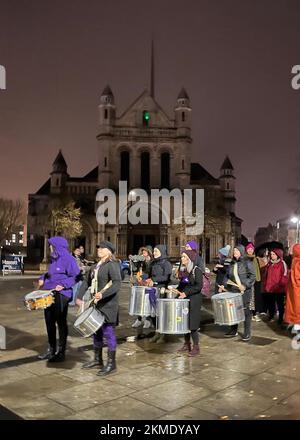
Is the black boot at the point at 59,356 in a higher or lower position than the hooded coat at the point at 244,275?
lower

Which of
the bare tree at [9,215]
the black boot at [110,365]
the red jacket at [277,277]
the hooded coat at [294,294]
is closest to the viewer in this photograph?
the black boot at [110,365]

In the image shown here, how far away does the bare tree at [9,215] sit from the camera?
60094mm

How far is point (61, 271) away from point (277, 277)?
18.1 ft

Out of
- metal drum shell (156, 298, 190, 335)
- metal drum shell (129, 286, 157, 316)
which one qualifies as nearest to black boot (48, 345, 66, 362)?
metal drum shell (156, 298, 190, 335)

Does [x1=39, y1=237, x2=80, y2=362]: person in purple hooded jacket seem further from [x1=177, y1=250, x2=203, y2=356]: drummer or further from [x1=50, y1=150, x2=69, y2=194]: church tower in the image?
[x1=50, y1=150, x2=69, y2=194]: church tower

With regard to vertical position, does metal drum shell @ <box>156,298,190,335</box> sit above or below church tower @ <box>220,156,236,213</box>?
below

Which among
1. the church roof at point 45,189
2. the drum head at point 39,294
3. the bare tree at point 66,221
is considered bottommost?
the drum head at point 39,294

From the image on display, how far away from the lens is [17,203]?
2504 inches

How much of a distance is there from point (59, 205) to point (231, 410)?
1527 inches

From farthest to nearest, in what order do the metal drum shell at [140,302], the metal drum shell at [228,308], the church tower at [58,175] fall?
the church tower at [58,175] < the metal drum shell at [140,302] < the metal drum shell at [228,308]

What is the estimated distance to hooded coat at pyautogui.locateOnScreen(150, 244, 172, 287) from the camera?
8.56 meters

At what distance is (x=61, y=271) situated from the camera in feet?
21.7

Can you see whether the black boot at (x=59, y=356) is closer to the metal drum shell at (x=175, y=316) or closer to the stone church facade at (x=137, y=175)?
the metal drum shell at (x=175, y=316)

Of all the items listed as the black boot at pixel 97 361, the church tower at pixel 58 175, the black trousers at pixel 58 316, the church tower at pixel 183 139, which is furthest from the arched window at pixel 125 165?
the black boot at pixel 97 361
